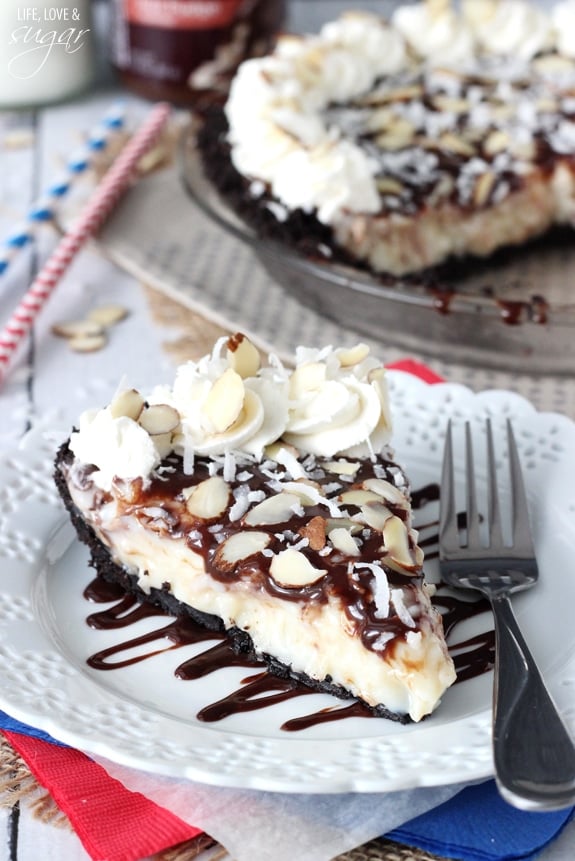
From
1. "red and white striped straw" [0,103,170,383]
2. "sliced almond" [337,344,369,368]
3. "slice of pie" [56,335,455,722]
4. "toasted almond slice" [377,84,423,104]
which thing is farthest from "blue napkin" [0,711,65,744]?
"toasted almond slice" [377,84,423,104]

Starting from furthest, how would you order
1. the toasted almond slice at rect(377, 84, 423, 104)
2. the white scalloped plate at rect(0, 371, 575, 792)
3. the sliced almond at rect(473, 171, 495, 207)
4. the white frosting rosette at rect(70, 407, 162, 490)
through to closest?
the toasted almond slice at rect(377, 84, 423, 104)
the sliced almond at rect(473, 171, 495, 207)
the white frosting rosette at rect(70, 407, 162, 490)
the white scalloped plate at rect(0, 371, 575, 792)

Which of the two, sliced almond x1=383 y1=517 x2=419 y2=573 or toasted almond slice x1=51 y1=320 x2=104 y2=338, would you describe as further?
toasted almond slice x1=51 y1=320 x2=104 y2=338

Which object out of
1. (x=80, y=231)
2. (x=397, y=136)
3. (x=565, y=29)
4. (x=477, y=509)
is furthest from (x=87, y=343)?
(x=565, y=29)

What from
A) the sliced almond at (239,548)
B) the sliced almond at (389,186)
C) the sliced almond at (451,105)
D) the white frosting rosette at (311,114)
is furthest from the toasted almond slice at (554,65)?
the sliced almond at (239,548)

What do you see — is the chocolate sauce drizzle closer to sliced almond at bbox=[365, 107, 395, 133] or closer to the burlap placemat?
the burlap placemat

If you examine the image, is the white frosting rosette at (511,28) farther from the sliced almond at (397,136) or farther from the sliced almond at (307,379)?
the sliced almond at (307,379)

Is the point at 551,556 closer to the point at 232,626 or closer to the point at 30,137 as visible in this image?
the point at 232,626
